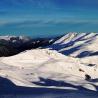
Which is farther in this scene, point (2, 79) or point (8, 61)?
point (8, 61)

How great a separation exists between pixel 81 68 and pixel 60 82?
1536cm

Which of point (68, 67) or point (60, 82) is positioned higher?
point (68, 67)

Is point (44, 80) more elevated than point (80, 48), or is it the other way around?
point (80, 48)

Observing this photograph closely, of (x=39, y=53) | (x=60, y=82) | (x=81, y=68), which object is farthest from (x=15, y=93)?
(x=39, y=53)

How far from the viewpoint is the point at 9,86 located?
53.7 feet

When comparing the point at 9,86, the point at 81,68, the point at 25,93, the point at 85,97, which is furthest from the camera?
the point at 81,68

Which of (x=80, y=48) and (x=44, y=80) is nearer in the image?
(x=44, y=80)

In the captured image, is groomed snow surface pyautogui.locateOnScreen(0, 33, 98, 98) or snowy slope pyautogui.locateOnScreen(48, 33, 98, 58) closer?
groomed snow surface pyautogui.locateOnScreen(0, 33, 98, 98)

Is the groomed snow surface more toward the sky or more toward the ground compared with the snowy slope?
more toward the ground

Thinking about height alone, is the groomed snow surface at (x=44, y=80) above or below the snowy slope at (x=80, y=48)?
below

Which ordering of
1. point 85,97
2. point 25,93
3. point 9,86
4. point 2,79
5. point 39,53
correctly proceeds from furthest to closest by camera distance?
point 39,53 → point 2,79 → point 9,86 → point 25,93 → point 85,97

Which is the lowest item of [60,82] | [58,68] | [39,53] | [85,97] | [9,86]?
[85,97]

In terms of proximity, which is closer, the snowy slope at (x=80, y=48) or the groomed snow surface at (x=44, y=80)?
the groomed snow surface at (x=44, y=80)

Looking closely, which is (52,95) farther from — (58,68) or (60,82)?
(58,68)
